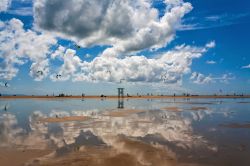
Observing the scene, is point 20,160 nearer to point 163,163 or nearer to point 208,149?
point 163,163

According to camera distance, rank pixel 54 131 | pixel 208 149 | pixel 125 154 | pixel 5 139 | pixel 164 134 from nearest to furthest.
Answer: pixel 125 154 → pixel 208 149 → pixel 5 139 → pixel 164 134 → pixel 54 131

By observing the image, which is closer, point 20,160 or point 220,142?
point 20,160

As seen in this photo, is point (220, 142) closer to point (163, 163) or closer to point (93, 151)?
point (163, 163)

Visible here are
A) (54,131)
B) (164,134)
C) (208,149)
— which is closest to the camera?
(208,149)

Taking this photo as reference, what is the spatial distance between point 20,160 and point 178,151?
9139mm

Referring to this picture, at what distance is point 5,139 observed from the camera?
65.1 ft

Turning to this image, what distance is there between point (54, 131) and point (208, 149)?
1407 cm

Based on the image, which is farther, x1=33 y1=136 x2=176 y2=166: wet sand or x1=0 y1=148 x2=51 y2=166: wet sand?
x1=0 y1=148 x2=51 y2=166: wet sand

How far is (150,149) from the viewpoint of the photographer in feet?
53.4

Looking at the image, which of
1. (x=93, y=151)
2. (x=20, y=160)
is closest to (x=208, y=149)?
(x=93, y=151)

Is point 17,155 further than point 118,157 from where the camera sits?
Yes

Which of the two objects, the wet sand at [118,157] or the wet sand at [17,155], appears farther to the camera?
the wet sand at [17,155]

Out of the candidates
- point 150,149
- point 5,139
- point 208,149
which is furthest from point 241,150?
point 5,139

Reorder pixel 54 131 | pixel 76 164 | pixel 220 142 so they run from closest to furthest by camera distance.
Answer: pixel 76 164 → pixel 220 142 → pixel 54 131
